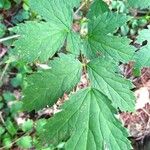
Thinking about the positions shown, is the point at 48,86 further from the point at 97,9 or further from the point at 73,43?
the point at 97,9

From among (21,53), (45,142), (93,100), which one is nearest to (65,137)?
(45,142)

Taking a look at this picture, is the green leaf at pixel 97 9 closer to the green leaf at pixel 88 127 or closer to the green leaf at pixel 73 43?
the green leaf at pixel 73 43

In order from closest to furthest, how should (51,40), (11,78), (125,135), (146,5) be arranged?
(125,135) → (51,40) → (146,5) → (11,78)

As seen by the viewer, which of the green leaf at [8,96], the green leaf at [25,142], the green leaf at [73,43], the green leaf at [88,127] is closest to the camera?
the green leaf at [88,127]

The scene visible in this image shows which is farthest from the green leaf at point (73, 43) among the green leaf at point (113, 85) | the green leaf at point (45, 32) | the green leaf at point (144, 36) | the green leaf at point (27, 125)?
the green leaf at point (27, 125)

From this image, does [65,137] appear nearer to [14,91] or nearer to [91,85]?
[91,85]
